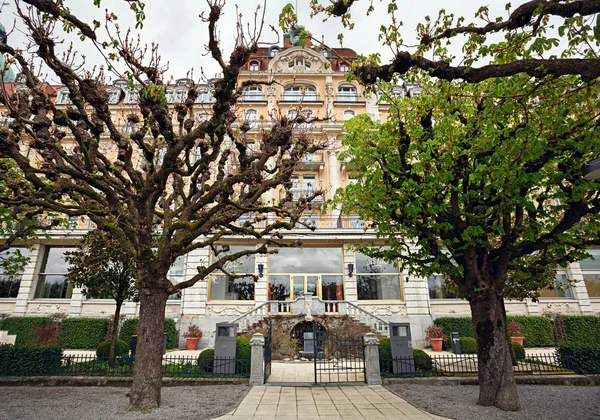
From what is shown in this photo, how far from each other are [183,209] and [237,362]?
568 cm

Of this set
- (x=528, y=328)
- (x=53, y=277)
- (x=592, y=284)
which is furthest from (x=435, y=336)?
(x=53, y=277)

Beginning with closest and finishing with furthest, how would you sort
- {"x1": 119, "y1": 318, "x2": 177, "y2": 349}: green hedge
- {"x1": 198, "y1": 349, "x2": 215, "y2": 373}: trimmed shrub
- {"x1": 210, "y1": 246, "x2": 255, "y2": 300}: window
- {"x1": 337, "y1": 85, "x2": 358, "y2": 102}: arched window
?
{"x1": 198, "y1": 349, "x2": 215, "y2": 373}: trimmed shrub → {"x1": 119, "y1": 318, "x2": 177, "y2": 349}: green hedge → {"x1": 210, "y1": 246, "x2": 255, "y2": 300}: window → {"x1": 337, "y1": 85, "x2": 358, "y2": 102}: arched window

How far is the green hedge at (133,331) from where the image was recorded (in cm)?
1902

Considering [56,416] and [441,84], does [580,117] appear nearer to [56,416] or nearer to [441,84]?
[441,84]

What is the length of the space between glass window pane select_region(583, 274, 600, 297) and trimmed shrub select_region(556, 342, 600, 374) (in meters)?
14.7

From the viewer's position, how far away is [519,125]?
312 inches

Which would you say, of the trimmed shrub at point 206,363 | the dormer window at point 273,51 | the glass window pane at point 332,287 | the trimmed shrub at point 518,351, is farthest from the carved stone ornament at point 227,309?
the dormer window at point 273,51

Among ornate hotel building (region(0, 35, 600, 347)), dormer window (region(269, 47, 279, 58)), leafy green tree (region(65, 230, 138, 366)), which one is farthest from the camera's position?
A: dormer window (region(269, 47, 279, 58))

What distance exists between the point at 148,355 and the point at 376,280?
645 inches

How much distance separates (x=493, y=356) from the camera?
27.1ft

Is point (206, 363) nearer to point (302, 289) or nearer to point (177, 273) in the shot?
point (302, 289)


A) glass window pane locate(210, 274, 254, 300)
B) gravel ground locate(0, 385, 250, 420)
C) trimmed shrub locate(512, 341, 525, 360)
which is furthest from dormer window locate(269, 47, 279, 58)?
gravel ground locate(0, 385, 250, 420)

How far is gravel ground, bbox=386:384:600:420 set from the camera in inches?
298

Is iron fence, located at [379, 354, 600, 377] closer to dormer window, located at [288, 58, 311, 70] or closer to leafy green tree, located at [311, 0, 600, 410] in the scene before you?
leafy green tree, located at [311, 0, 600, 410]
